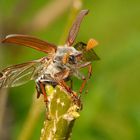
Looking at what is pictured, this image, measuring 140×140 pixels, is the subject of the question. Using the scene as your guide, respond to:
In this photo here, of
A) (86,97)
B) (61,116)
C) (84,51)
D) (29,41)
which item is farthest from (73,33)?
(86,97)

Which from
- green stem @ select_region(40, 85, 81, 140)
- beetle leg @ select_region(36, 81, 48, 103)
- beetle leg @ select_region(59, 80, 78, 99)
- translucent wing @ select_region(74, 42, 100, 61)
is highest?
translucent wing @ select_region(74, 42, 100, 61)

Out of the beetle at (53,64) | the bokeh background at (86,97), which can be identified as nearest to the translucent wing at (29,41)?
the beetle at (53,64)

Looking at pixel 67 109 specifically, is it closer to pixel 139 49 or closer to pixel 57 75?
pixel 57 75

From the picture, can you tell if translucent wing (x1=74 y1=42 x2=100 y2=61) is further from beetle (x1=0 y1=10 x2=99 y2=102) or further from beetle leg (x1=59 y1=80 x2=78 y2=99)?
beetle leg (x1=59 y1=80 x2=78 y2=99)

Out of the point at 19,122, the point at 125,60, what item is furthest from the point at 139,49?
the point at 19,122

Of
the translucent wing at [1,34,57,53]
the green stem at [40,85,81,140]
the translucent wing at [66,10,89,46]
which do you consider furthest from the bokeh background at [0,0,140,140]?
the green stem at [40,85,81,140]

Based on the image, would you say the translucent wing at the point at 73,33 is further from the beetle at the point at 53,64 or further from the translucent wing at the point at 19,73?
the translucent wing at the point at 19,73

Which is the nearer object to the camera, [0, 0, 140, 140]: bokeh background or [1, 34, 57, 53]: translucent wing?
[1, 34, 57, 53]: translucent wing
